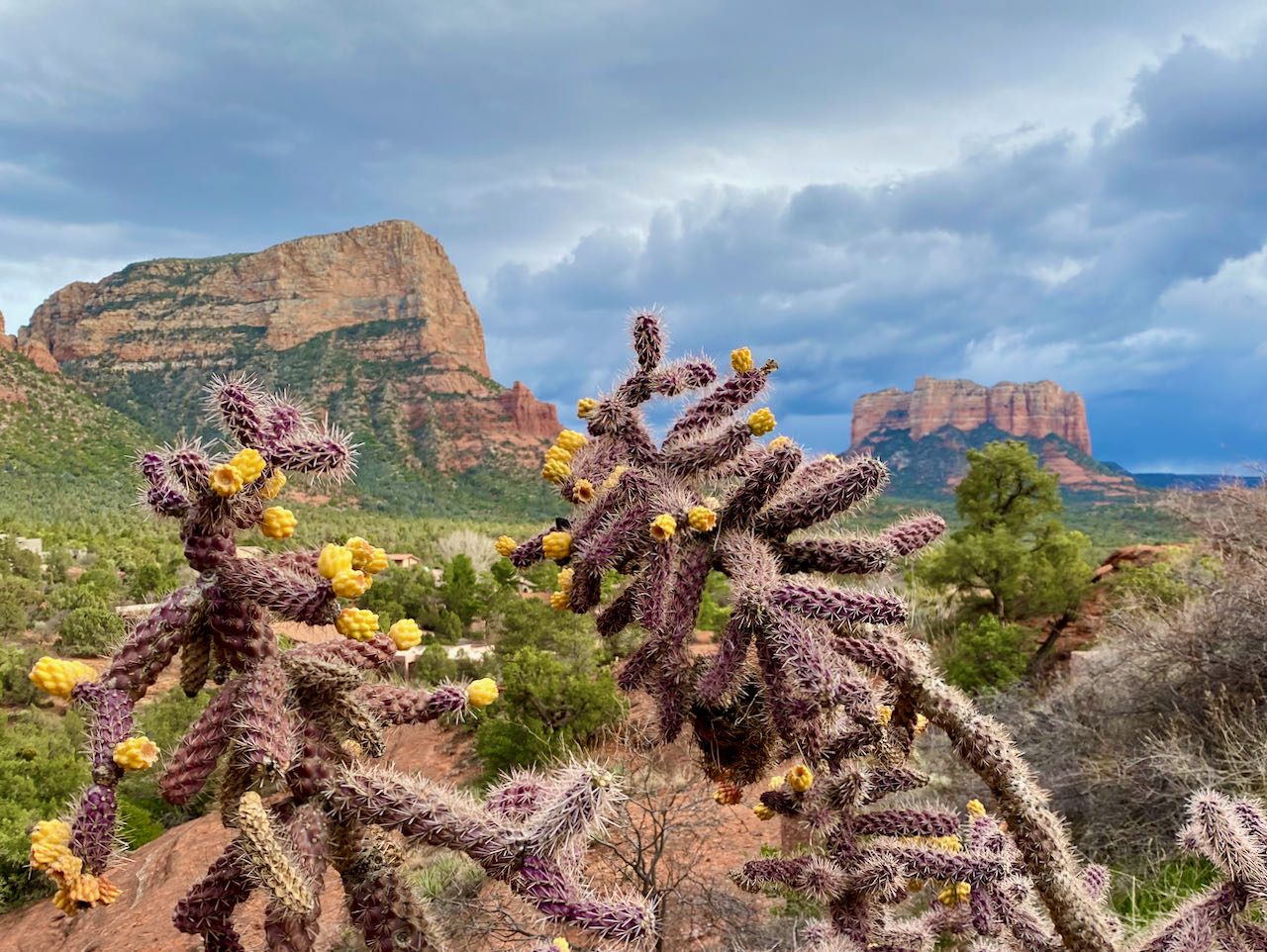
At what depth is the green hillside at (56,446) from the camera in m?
36.3

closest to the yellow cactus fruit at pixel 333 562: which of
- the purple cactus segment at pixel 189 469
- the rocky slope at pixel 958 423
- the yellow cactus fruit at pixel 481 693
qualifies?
the purple cactus segment at pixel 189 469

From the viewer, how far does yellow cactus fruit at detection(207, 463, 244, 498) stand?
1.93 m

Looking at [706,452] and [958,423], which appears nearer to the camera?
[706,452]

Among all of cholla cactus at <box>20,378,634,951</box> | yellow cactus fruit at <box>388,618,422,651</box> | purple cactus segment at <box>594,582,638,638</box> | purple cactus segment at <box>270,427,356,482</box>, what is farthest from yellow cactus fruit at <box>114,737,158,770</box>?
purple cactus segment at <box>594,582,638,638</box>

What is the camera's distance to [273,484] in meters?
2.14

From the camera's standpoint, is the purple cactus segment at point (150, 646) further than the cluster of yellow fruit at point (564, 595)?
No

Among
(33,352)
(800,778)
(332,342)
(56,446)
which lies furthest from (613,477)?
(332,342)

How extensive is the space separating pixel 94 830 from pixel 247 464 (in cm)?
97

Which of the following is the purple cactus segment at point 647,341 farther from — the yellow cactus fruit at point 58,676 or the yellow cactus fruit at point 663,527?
the yellow cactus fruit at point 58,676

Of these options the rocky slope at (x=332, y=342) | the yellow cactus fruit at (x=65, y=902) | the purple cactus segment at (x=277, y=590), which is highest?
the rocky slope at (x=332, y=342)

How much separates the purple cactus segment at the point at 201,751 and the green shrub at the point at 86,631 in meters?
16.2

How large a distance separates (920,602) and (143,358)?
8903cm

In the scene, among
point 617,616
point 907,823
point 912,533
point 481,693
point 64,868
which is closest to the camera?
point 64,868

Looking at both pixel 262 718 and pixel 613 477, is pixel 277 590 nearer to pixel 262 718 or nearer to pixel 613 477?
pixel 262 718
